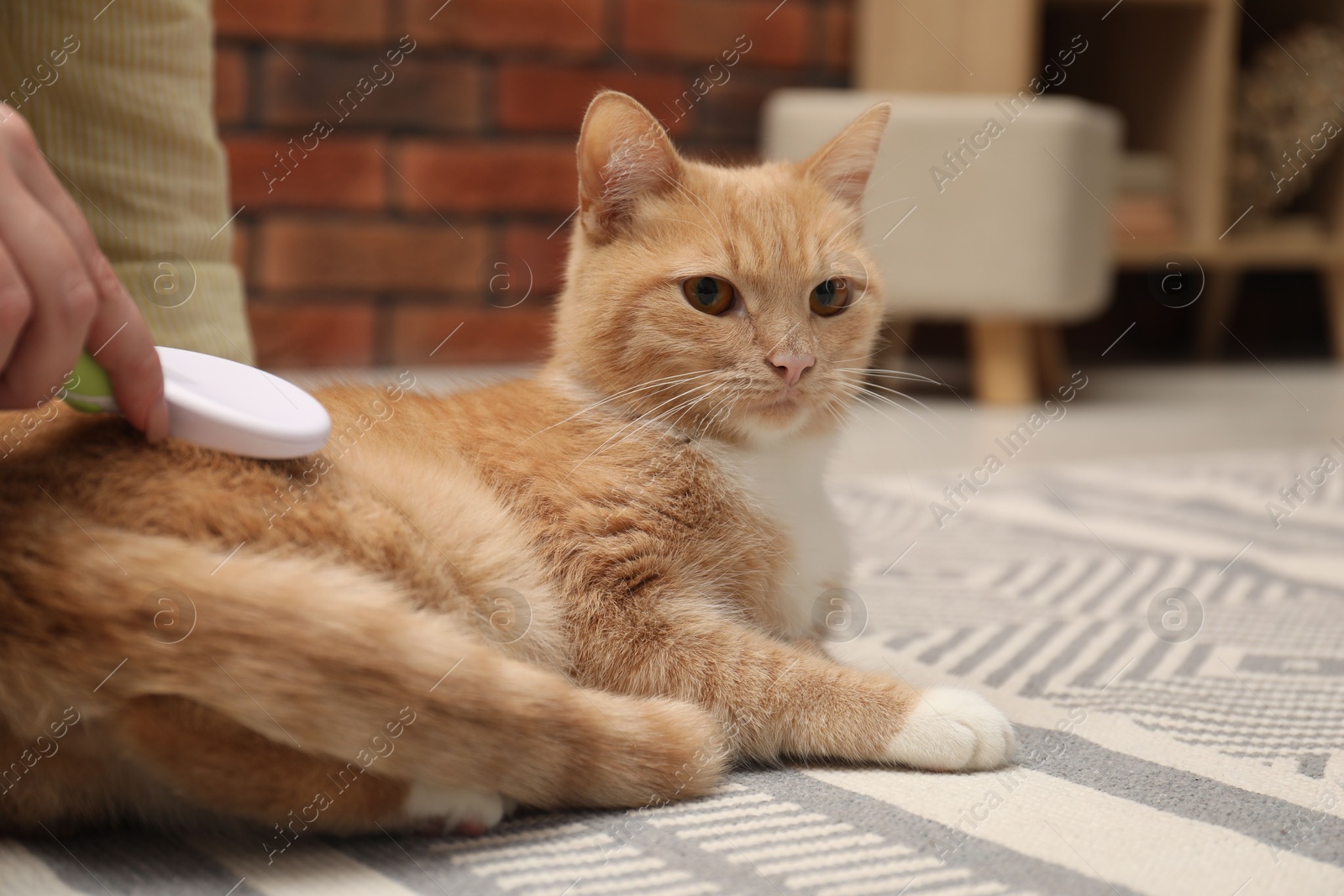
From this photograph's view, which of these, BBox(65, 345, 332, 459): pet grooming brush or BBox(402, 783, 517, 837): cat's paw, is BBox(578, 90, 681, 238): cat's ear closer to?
BBox(65, 345, 332, 459): pet grooming brush

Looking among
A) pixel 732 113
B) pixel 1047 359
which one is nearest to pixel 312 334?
pixel 732 113

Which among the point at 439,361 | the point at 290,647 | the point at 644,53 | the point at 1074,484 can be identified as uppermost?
the point at 644,53

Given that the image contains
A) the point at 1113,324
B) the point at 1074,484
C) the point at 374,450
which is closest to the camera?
the point at 374,450

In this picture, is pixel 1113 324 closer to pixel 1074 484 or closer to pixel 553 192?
pixel 553 192

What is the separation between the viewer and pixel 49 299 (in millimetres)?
619

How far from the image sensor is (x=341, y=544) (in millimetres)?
723

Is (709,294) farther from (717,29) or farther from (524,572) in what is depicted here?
(717,29)

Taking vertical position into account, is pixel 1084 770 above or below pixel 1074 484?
above

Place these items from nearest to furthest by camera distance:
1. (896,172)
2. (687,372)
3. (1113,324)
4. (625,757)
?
(625,757), (687,372), (896,172), (1113,324)

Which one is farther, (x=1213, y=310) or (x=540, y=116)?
(x=1213, y=310)

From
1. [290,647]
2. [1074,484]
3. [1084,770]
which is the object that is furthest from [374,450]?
[1074,484]

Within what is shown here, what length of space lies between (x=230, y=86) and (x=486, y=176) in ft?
1.91

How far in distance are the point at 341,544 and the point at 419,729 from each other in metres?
0.13

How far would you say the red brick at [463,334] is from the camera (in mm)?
2902
